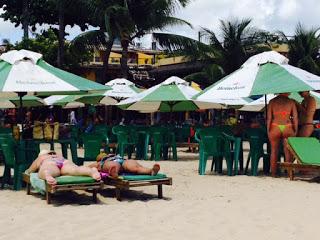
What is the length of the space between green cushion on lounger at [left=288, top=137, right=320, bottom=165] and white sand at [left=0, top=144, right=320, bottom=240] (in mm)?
479

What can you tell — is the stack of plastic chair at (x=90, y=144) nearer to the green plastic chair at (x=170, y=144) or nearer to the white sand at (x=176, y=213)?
the white sand at (x=176, y=213)

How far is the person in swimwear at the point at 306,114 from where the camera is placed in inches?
463

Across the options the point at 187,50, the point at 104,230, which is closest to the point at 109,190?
the point at 104,230

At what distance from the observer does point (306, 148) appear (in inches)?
424

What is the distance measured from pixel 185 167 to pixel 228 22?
1733 centimetres

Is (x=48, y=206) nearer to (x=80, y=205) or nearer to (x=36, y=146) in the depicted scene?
(x=80, y=205)

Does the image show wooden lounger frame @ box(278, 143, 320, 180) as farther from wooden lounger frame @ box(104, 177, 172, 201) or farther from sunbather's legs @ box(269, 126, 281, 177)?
wooden lounger frame @ box(104, 177, 172, 201)

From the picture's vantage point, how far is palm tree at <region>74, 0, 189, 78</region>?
25.9 m

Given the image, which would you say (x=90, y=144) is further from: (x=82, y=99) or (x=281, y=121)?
(x=82, y=99)

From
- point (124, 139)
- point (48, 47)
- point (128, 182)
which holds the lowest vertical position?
→ point (128, 182)

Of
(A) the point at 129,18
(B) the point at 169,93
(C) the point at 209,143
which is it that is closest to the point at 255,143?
(C) the point at 209,143

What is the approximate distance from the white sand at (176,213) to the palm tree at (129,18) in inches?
656

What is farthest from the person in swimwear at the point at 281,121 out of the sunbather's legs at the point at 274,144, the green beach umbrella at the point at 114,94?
the green beach umbrella at the point at 114,94

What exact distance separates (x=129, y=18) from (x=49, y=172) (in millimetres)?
18510
